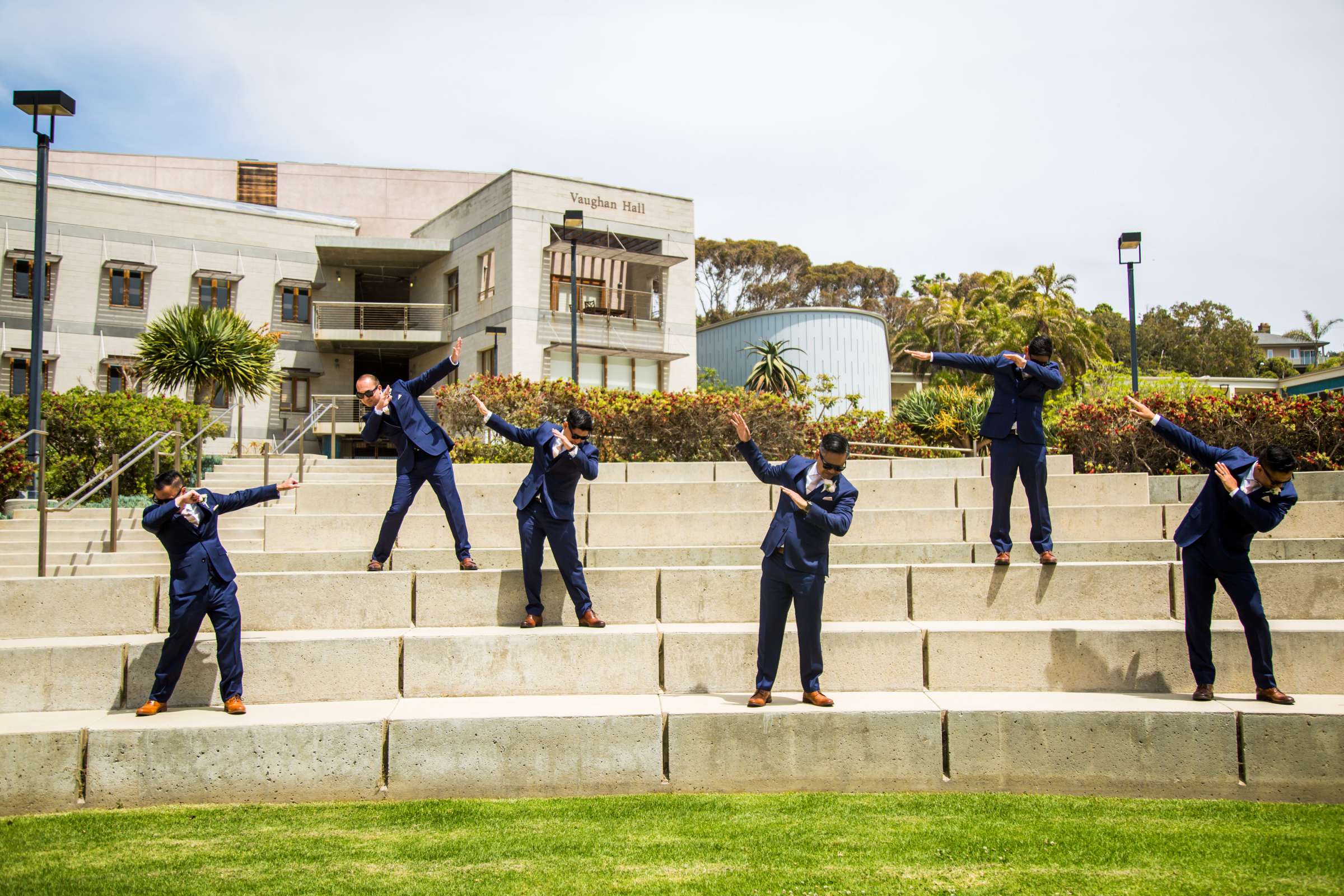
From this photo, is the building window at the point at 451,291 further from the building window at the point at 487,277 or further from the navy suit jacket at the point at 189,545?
the navy suit jacket at the point at 189,545

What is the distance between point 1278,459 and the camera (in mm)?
5973

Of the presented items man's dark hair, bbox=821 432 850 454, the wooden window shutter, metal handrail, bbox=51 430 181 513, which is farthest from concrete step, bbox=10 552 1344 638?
the wooden window shutter

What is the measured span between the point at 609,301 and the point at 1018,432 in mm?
22530

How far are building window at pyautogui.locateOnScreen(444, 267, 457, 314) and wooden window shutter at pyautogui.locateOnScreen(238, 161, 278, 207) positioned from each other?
32.7ft

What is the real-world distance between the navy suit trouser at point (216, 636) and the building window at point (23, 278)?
82.1 ft

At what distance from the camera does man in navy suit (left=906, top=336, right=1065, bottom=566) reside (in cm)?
768

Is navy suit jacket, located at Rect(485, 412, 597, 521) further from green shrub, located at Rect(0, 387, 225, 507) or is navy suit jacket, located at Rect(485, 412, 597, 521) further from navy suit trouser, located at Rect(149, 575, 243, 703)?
green shrub, located at Rect(0, 387, 225, 507)

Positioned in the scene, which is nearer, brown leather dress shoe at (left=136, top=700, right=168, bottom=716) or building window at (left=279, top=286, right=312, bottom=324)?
brown leather dress shoe at (left=136, top=700, right=168, bottom=716)

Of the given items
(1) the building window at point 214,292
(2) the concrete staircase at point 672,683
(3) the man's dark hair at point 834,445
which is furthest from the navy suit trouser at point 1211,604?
(1) the building window at point 214,292

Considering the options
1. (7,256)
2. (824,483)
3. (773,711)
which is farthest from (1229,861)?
(7,256)

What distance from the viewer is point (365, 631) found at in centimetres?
743

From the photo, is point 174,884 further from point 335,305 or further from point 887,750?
point 335,305

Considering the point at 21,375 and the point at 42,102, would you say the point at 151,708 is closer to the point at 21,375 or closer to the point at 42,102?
the point at 42,102

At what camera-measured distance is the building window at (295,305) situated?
96.6ft
